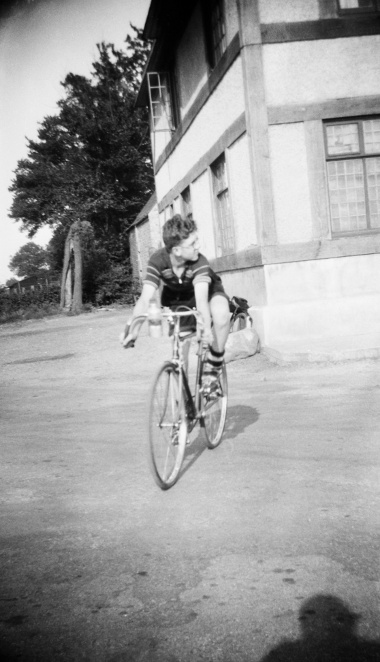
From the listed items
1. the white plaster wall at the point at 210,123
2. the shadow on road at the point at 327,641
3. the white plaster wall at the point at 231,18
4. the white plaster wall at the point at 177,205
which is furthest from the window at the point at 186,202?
the shadow on road at the point at 327,641

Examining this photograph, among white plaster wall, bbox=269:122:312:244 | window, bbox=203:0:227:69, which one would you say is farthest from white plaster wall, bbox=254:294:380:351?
window, bbox=203:0:227:69

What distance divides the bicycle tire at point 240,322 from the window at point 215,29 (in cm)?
521

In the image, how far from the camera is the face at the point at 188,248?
4293 millimetres

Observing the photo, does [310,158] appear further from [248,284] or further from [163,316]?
[163,316]

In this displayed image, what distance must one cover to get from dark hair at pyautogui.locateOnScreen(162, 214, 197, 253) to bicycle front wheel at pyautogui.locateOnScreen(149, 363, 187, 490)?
85 cm

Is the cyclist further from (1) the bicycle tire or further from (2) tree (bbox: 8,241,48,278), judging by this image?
(2) tree (bbox: 8,241,48,278)

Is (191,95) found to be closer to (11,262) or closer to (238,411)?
(238,411)

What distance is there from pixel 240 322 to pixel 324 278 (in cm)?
187

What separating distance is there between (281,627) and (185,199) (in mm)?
15825

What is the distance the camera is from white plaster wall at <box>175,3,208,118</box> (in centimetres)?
1362

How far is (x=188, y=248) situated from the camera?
14.1 feet

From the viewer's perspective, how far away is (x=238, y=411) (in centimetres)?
640

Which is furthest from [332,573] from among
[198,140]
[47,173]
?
[47,173]

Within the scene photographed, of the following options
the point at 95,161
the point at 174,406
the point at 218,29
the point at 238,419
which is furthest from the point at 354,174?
the point at 95,161
